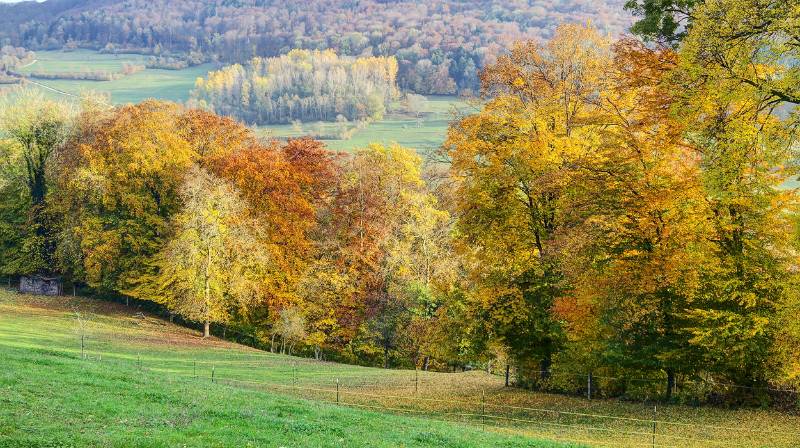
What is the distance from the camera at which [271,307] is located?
52.2 meters

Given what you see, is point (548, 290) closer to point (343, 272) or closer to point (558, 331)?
point (558, 331)

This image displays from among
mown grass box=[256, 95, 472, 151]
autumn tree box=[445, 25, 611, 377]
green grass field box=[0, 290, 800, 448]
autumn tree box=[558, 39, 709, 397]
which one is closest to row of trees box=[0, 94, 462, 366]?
green grass field box=[0, 290, 800, 448]

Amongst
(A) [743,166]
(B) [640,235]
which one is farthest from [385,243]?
(A) [743,166]

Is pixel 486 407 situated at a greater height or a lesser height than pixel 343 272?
lesser

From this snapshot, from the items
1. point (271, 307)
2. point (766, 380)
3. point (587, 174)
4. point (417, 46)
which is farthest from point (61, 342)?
point (417, 46)

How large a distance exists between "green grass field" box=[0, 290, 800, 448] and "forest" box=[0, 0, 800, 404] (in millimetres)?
2682

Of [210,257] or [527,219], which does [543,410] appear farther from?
[210,257]

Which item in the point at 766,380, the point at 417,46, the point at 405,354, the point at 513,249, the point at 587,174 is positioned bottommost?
the point at 405,354

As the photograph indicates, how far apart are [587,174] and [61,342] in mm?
30967

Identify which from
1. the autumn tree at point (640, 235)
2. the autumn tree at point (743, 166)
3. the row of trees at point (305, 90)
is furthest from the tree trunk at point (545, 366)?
the row of trees at point (305, 90)

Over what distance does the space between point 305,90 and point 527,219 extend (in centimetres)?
14326

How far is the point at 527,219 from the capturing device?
30.5 m

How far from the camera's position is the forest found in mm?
21986

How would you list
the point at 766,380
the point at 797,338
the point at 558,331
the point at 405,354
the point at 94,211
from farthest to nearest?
the point at 94,211 < the point at 405,354 < the point at 558,331 < the point at 766,380 < the point at 797,338
